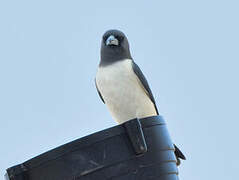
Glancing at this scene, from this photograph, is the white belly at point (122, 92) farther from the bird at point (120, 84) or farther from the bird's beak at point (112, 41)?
the bird's beak at point (112, 41)

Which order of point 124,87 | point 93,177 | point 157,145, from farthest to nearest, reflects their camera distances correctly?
point 124,87
point 157,145
point 93,177

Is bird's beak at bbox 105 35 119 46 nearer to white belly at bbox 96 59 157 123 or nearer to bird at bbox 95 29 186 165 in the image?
bird at bbox 95 29 186 165

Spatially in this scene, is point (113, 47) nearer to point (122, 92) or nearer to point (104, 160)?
point (122, 92)

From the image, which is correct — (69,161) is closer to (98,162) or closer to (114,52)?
(98,162)

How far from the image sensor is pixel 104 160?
68.1 inches

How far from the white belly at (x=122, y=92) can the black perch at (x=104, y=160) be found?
2490mm

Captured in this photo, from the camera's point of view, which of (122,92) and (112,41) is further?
(112,41)

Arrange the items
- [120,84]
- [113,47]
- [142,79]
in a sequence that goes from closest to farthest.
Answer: [120,84] < [142,79] < [113,47]

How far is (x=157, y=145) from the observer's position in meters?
1.89

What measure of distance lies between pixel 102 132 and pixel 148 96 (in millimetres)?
2832

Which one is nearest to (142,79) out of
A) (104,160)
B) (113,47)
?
(113,47)

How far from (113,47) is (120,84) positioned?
458mm

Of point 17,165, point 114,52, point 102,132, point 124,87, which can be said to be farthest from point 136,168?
point 114,52

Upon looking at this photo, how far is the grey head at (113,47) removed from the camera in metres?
4.57
